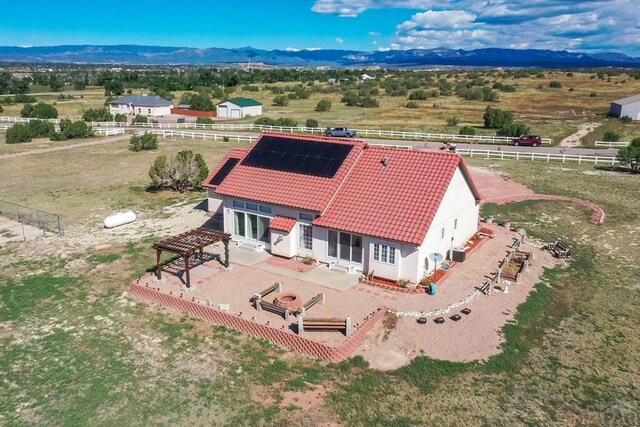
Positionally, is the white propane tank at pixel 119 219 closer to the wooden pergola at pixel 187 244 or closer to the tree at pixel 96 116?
the wooden pergola at pixel 187 244

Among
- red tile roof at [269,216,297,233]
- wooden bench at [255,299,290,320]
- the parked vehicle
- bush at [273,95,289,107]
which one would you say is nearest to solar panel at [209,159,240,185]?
red tile roof at [269,216,297,233]

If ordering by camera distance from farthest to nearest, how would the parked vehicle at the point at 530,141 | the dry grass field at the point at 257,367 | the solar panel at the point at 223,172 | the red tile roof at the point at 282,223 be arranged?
the parked vehicle at the point at 530,141 → the solar panel at the point at 223,172 → the red tile roof at the point at 282,223 → the dry grass field at the point at 257,367

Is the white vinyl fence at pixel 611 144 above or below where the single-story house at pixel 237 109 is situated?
below

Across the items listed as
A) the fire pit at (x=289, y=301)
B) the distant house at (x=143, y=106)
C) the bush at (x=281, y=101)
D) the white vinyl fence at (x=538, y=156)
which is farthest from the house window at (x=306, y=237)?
the bush at (x=281, y=101)

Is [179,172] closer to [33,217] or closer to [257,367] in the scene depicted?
[33,217]

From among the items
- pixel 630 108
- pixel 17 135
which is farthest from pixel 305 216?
pixel 630 108
